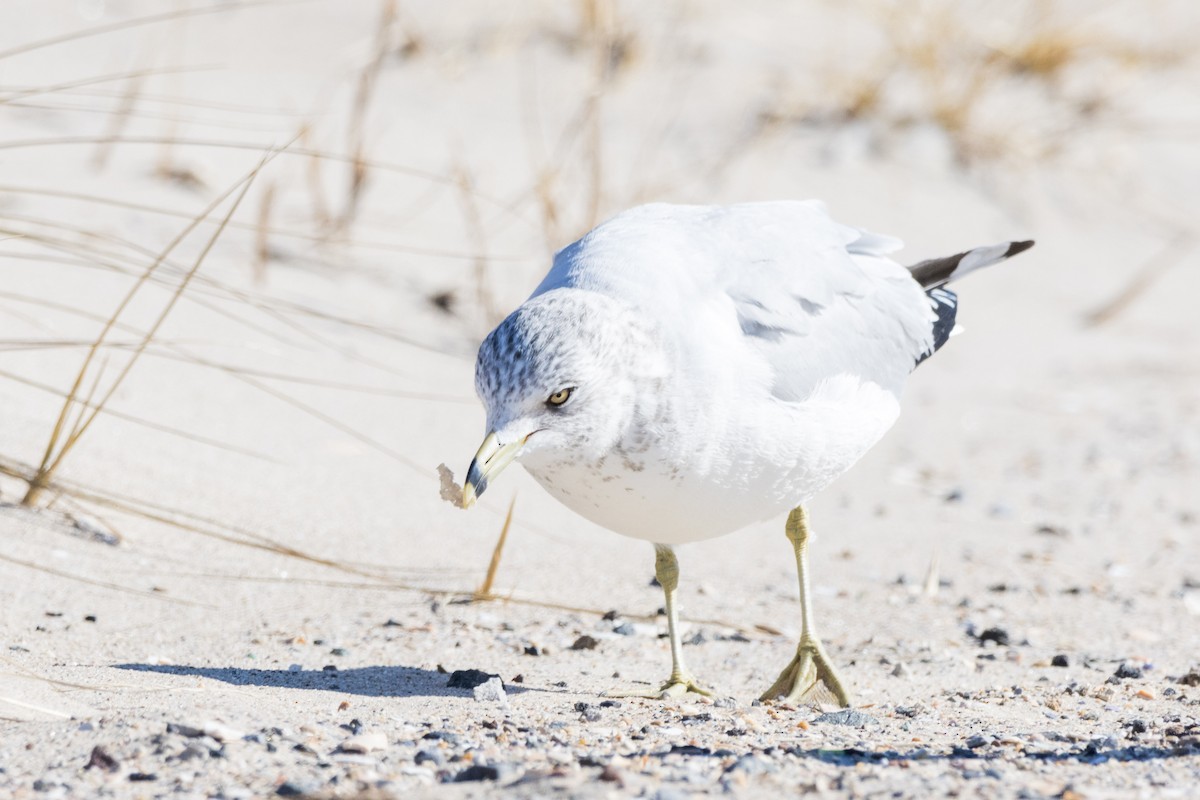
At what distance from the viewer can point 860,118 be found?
9.23m

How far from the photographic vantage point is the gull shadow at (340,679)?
330cm

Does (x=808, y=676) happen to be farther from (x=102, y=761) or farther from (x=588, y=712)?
(x=102, y=761)

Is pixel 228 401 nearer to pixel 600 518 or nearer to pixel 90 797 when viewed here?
pixel 600 518

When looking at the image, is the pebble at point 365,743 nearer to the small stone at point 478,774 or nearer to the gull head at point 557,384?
the small stone at point 478,774

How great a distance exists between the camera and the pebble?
8.69ft

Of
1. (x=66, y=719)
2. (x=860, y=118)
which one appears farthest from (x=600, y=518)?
(x=860, y=118)

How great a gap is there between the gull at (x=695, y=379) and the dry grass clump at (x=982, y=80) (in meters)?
5.39

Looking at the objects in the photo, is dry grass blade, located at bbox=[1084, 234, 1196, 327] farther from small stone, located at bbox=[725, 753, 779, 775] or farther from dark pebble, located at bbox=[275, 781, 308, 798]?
dark pebble, located at bbox=[275, 781, 308, 798]

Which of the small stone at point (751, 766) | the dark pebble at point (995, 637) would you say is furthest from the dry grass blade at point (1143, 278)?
the small stone at point (751, 766)

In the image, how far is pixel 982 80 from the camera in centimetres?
896

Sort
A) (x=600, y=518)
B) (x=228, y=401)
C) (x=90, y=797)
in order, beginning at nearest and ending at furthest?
(x=90, y=797) < (x=600, y=518) < (x=228, y=401)

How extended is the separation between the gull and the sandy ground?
0.46 meters

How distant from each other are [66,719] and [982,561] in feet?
10.4

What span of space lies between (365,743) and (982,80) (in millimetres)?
7310
